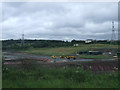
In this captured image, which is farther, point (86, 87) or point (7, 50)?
point (7, 50)

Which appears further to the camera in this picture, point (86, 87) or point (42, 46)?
point (42, 46)

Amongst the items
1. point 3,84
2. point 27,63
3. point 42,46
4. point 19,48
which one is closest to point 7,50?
point 19,48

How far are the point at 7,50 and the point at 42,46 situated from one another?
16.9m

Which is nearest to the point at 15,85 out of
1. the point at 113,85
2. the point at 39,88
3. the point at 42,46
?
the point at 39,88

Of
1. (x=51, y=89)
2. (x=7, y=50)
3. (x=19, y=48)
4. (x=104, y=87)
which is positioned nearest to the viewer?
(x=51, y=89)

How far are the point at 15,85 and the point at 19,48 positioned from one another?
6266cm

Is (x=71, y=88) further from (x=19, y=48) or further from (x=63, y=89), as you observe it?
(x=19, y=48)

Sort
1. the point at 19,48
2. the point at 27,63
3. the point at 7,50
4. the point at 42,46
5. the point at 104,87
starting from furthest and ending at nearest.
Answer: the point at 42,46
the point at 19,48
the point at 7,50
the point at 27,63
the point at 104,87

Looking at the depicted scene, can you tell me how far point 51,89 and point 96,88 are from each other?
1.72 m

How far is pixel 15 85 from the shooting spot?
594 cm

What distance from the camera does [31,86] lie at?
229 inches

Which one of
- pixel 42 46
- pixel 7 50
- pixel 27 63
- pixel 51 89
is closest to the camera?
pixel 51 89

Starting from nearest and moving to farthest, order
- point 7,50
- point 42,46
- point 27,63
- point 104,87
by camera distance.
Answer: point 104,87
point 27,63
point 7,50
point 42,46

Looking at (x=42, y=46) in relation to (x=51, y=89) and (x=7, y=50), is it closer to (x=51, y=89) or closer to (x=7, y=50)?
(x=7, y=50)
